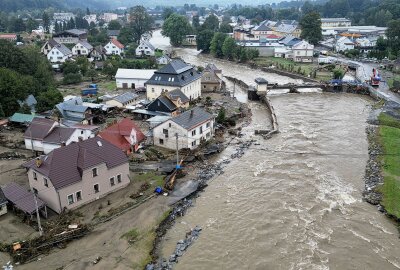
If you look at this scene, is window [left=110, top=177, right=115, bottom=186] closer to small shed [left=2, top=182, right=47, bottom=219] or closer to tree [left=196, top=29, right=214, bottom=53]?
small shed [left=2, top=182, right=47, bottom=219]

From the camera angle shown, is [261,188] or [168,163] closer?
[261,188]

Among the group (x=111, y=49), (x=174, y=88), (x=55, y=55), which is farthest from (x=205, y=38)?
(x=174, y=88)

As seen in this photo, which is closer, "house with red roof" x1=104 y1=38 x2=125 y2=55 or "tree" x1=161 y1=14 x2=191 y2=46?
"house with red roof" x1=104 y1=38 x2=125 y2=55

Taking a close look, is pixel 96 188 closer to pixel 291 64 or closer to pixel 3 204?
pixel 3 204

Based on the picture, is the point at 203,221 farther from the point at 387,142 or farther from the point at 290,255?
the point at 387,142

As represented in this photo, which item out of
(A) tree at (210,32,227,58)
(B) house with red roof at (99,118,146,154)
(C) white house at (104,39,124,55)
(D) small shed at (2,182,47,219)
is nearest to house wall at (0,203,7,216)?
(D) small shed at (2,182,47,219)

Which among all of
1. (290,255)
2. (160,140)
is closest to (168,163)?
(160,140)
